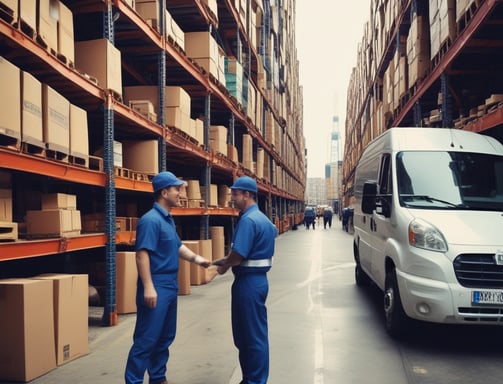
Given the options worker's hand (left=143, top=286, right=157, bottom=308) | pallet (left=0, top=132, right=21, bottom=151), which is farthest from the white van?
pallet (left=0, top=132, right=21, bottom=151)

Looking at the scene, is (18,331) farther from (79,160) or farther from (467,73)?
(467,73)

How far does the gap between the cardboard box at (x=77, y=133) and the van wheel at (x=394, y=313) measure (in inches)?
161

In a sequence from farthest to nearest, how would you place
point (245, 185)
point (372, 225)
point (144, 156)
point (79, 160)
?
point (144, 156)
point (372, 225)
point (79, 160)
point (245, 185)

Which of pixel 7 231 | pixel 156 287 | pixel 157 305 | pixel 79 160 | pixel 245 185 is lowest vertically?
pixel 157 305

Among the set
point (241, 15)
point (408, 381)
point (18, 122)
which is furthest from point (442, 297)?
point (241, 15)

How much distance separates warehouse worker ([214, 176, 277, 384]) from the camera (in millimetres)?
3473

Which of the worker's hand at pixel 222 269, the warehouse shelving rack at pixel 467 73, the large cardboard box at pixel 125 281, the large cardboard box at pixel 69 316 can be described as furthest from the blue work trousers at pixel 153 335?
the warehouse shelving rack at pixel 467 73

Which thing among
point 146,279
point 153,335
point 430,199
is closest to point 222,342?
point 153,335

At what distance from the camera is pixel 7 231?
4.32 m

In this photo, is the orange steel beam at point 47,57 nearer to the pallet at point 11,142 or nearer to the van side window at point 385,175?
the pallet at point 11,142

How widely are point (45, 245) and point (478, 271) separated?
444cm

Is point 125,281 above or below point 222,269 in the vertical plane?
below

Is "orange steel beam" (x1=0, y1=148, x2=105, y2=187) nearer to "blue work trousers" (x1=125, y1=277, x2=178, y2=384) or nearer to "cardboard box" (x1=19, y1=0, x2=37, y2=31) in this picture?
"cardboard box" (x1=19, y1=0, x2=37, y2=31)

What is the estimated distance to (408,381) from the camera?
396 cm
